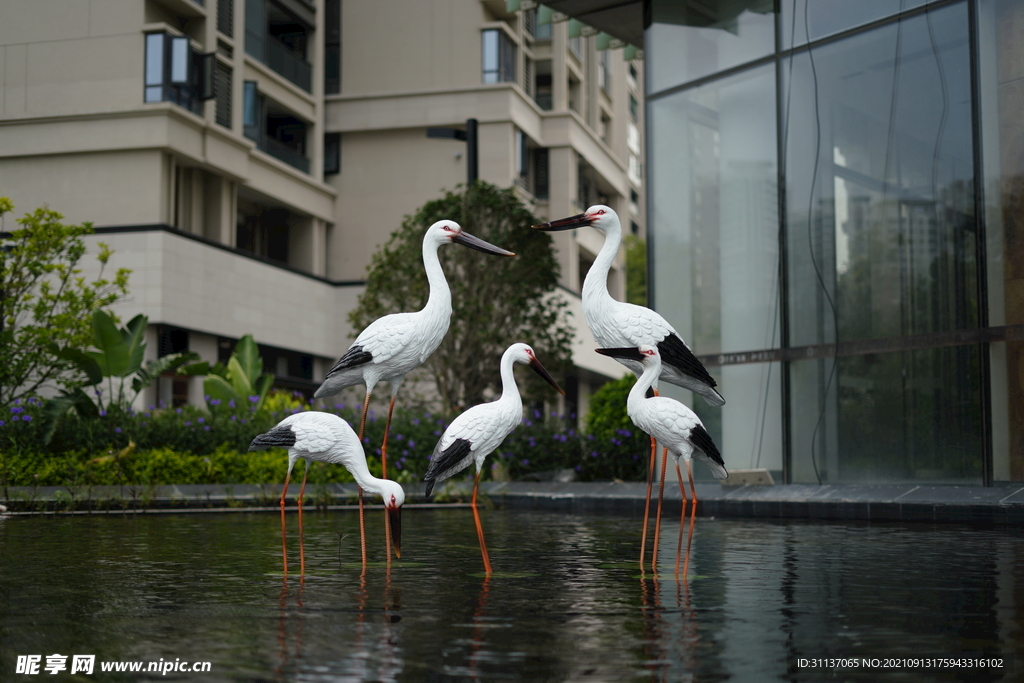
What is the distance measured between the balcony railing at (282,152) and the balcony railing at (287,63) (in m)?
2.01

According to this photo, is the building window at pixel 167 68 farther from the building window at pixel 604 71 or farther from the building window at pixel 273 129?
the building window at pixel 604 71

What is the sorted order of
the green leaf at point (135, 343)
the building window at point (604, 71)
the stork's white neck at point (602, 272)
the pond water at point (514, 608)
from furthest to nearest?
the building window at point (604, 71)
the green leaf at point (135, 343)
the stork's white neck at point (602, 272)
the pond water at point (514, 608)

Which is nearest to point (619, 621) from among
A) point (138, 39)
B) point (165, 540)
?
point (165, 540)

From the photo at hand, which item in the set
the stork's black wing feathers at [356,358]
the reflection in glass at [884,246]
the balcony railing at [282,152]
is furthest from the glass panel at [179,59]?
the stork's black wing feathers at [356,358]

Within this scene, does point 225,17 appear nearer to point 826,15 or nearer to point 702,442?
point 826,15

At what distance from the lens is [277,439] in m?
6.26

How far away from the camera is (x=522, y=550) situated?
7910 millimetres

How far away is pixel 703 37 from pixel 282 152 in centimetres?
1996

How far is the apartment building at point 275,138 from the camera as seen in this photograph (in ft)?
83.6

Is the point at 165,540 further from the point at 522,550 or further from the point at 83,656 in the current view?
the point at 83,656

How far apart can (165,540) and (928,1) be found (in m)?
10.3

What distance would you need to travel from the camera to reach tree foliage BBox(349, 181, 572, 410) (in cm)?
1867

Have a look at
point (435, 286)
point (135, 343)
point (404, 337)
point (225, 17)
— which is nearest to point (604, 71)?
point (225, 17)

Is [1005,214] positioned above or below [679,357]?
above
